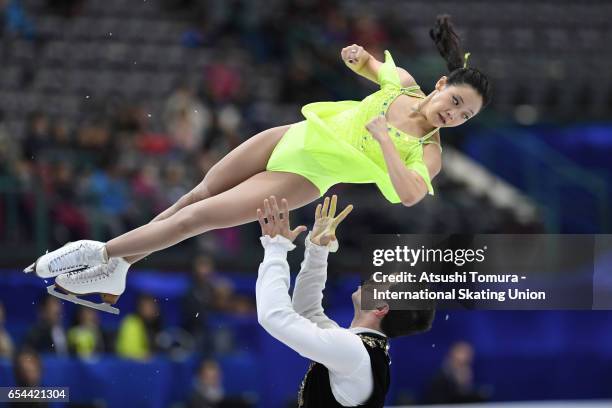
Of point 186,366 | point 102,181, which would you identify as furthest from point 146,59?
point 186,366

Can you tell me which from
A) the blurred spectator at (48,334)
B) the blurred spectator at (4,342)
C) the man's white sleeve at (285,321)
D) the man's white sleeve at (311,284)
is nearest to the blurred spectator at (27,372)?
the blurred spectator at (4,342)

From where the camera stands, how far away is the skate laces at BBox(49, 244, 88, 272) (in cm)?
539

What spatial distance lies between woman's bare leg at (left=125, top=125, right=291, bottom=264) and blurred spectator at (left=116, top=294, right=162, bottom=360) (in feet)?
8.44

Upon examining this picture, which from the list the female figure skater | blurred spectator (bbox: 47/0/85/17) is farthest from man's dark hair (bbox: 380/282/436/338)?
blurred spectator (bbox: 47/0/85/17)

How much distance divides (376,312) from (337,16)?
7.79 meters

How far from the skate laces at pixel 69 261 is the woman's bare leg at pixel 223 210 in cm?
20

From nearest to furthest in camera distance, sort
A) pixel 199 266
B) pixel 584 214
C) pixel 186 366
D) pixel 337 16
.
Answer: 1. pixel 186 366
2. pixel 199 266
3. pixel 584 214
4. pixel 337 16

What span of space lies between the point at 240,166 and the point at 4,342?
9.58ft

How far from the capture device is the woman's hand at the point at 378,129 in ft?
15.6

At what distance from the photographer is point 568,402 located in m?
8.45

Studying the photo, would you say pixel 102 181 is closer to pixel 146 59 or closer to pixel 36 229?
pixel 36 229

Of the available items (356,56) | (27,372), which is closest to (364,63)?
(356,56)

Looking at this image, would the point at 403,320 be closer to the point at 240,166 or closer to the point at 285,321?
the point at 285,321

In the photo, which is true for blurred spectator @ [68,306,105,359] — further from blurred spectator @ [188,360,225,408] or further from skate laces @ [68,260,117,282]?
skate laces @ [68,260,117,282]
